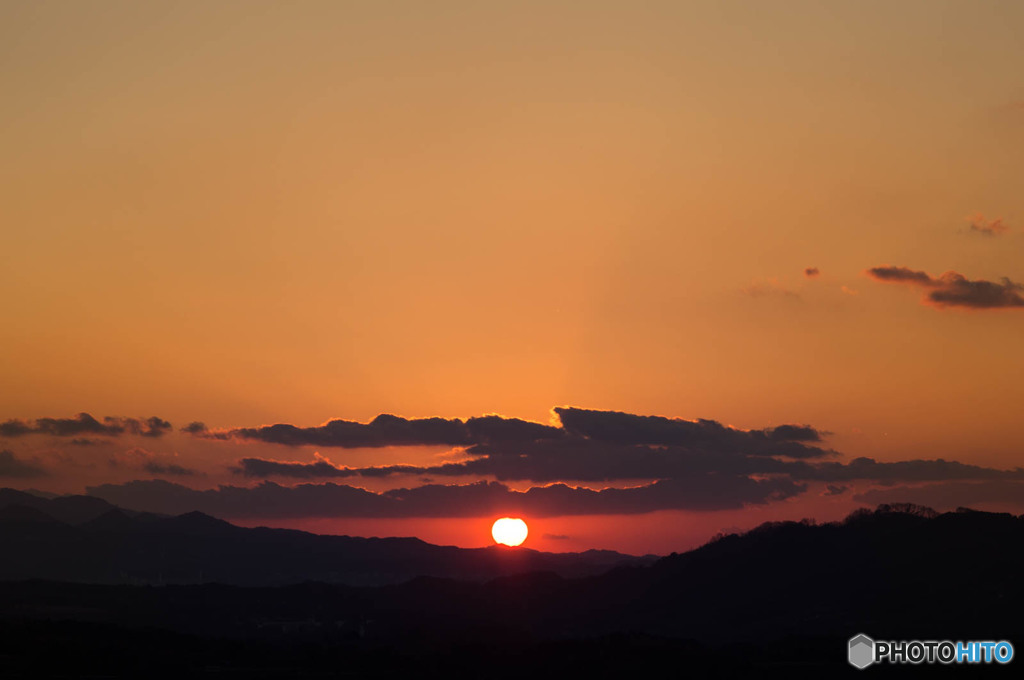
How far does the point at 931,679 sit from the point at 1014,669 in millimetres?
13778

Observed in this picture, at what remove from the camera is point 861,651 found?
161 meters

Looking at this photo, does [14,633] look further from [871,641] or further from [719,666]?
[871,641]

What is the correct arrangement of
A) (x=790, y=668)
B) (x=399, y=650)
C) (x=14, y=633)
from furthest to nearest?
(x=399, y=650) < (x=14, y=633) < (x=790, y=668)

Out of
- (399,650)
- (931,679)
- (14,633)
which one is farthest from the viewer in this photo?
(399,650)

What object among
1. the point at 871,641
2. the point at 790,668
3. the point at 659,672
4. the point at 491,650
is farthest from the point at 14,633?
the point at 871,641

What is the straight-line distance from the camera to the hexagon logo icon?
154 meters

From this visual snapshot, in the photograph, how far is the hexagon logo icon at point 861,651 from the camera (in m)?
→ 154

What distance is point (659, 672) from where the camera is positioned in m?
161

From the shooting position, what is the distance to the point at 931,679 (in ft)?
472

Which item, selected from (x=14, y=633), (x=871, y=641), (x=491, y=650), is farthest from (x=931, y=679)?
(x=14, y=633)

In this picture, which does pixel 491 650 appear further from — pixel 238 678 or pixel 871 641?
pixel 871 641

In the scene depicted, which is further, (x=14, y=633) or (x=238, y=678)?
(x=14, y=633)

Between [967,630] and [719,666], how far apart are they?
1881 inches

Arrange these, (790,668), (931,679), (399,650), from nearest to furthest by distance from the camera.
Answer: (931,679) < (790,668) < (399,650)
